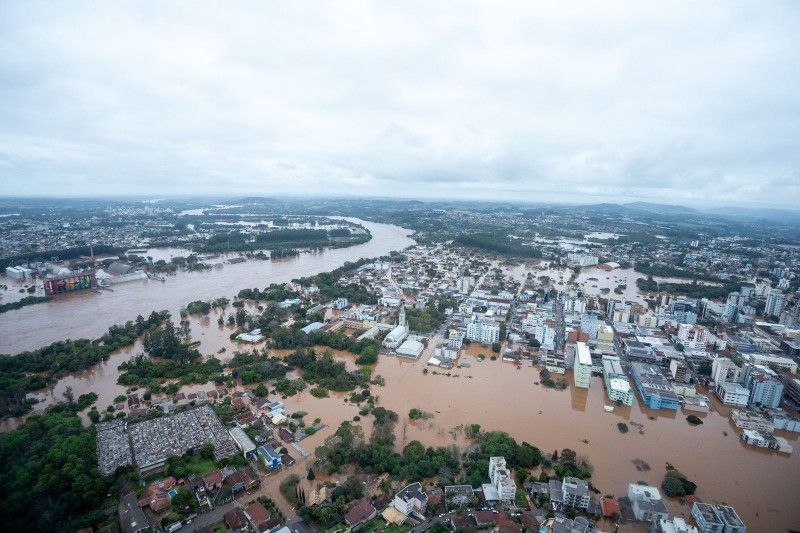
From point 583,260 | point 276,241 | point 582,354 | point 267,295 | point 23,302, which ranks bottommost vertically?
point 23,302

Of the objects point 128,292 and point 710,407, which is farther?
point 128,292

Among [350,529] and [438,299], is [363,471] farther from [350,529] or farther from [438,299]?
[438,299]

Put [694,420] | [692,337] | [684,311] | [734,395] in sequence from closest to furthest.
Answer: [694,420]
[734,395]
[692,337]
[684,311]

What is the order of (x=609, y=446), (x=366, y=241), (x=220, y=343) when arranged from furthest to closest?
(x=366, y=241), (x=220, y=343), (x=609, y=446)

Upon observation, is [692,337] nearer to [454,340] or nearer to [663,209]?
[454,340]

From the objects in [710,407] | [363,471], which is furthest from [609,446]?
[363,471]

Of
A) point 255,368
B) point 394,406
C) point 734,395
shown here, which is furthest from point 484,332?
point 255,368

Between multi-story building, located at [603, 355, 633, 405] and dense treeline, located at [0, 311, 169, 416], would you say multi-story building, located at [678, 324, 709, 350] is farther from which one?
dense treeline, located at [0, 311, 169, 416]
